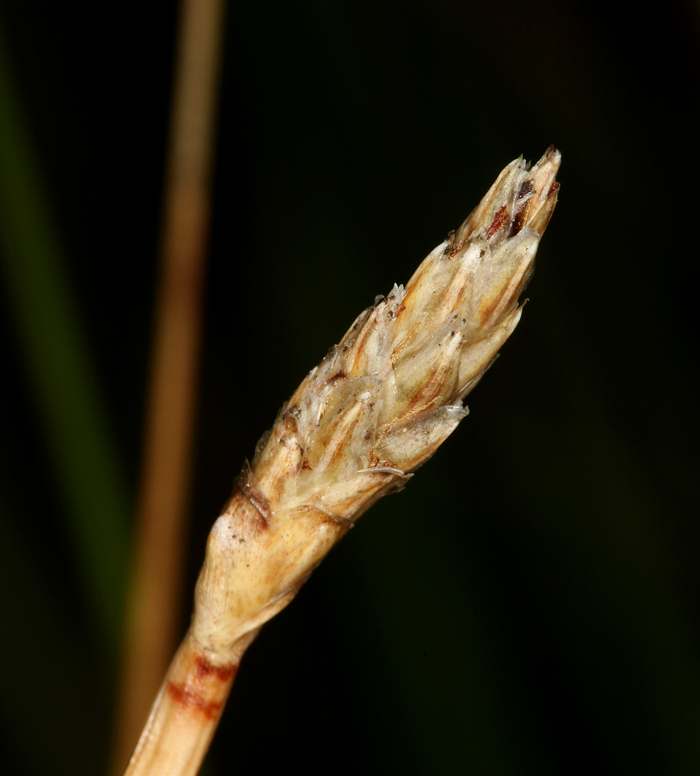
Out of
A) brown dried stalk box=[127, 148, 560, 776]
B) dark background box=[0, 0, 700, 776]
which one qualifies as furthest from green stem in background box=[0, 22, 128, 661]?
brown dried stalk box=[127, 148, 560, 776]

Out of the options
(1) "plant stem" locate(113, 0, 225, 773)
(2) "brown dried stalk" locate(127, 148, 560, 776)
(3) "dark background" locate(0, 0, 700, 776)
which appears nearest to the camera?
(2) "brown dried stalk" locate(127, 148, 560, 776)

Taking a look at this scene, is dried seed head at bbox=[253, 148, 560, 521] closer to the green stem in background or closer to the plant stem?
the plant stem

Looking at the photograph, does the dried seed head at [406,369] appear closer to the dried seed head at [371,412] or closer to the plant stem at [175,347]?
the dried seed head at [371,412]

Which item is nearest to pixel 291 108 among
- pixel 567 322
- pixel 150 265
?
pixel 150 265

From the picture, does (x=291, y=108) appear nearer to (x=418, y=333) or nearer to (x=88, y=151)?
(x=88, y=151)

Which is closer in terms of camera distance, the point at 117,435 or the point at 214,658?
the point at 214,658

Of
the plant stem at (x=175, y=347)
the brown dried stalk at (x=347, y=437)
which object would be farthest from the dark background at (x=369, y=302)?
the brown dried stalk at (x=347, y=437)
